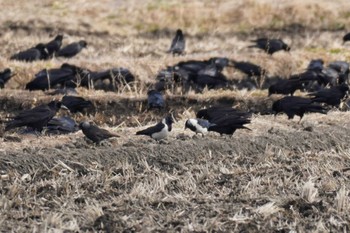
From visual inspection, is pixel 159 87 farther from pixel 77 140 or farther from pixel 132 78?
pixel 77 140

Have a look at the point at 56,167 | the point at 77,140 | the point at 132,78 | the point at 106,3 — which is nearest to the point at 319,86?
the point at 132,78

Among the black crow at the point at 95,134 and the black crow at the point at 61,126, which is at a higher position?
the black crow at the point at 95,134

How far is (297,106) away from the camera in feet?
44.3

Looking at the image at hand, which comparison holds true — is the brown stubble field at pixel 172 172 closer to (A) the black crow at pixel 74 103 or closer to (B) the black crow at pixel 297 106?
(B) the black crow at pixel 297 106

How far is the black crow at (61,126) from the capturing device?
1310 centimetres

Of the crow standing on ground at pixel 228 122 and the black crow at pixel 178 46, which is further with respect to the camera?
the black crow at pixel 178 46

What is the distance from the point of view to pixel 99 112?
16.5 meters

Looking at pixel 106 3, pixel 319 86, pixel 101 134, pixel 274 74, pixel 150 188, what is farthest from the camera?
pixel 106 3

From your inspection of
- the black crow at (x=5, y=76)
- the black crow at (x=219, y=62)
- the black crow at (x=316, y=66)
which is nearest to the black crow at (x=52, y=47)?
the black crow at (x=5, y=76)

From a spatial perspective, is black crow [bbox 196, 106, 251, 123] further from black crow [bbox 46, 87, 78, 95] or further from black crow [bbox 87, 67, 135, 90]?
black crow [bbox 87, 67, 135, 90]

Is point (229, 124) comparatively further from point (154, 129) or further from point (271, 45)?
point (271, 45)

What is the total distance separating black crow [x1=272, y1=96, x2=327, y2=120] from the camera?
523 inches

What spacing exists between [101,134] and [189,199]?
3.00 meters

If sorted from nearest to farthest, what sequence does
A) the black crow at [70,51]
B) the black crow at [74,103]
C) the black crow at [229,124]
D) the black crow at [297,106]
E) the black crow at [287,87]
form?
the black crow at [229,124] → the black crow at [297,106] → the black crow at [74,103] → the black crow at [287,87] → the black crow at [70,51]
